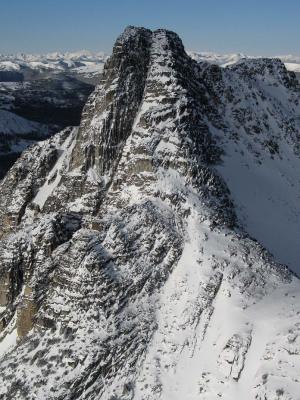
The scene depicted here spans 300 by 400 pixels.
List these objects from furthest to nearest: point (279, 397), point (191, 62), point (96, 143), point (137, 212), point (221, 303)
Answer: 1. point (191, 62)
2. point (96, 143)
3. point (137, 212)
4. point (221, 303)
5. point (279, 397)

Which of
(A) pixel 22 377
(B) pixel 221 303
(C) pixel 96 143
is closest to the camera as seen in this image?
(A) pixel 22 377

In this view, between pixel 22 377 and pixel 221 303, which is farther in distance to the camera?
pixel 221 303

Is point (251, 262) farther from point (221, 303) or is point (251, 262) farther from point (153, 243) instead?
point (153, 243)

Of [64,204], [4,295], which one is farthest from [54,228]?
[64,204]

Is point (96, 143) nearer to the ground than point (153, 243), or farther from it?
farther from it

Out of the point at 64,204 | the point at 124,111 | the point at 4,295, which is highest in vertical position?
the point at 124,111

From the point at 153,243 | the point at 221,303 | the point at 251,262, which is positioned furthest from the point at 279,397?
the point at 153,243
